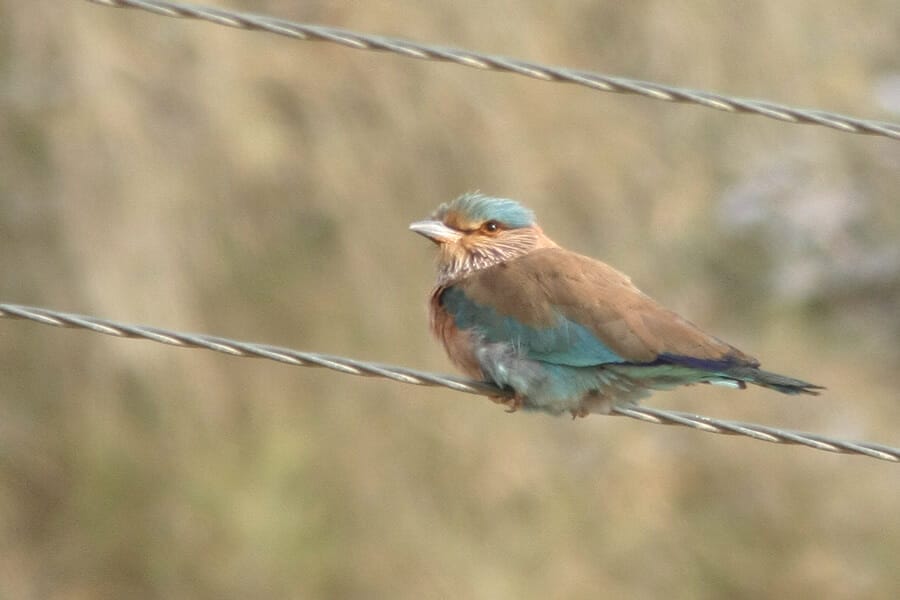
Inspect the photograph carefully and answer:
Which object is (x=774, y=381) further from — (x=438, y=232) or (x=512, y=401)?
(x=438, y=232)

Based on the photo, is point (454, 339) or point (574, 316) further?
point (454, 339)

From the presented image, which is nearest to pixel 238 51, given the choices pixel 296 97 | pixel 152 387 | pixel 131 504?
pixel 296 97

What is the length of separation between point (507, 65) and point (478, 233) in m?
1.25

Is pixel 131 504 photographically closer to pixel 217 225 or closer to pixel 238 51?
pixel 217 225

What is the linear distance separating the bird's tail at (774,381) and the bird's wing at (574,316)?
0.12 feet

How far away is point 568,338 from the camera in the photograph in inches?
163

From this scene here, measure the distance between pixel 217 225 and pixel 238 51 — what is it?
68cm

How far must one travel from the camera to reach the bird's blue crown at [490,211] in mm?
4902

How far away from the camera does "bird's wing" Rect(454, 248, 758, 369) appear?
12.9 ft

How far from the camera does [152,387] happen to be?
7.09 metres

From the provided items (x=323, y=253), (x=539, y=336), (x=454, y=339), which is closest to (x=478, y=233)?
(x=454, y=339)

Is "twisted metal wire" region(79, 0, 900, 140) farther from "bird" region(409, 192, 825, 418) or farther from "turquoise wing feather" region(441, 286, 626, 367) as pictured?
"turquoise wing feather" region(441, 286, 626, 367)

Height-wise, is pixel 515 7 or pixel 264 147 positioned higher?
pixel 515 7

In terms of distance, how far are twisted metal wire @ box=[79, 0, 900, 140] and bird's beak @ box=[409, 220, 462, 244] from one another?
1151 mm
